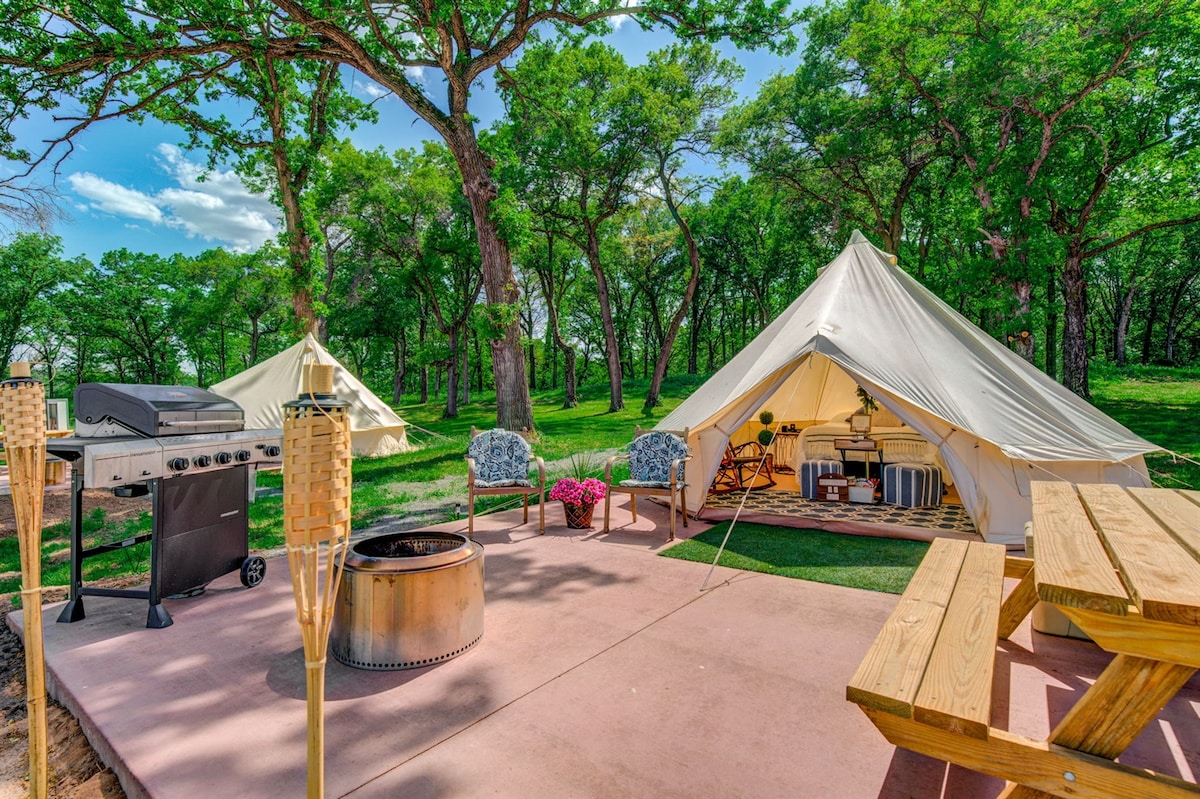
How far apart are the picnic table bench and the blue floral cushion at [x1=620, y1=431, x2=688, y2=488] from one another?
12.5 ft

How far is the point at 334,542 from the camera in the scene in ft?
A: 4.19

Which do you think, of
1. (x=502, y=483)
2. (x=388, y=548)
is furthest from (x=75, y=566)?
(x=502, y=483)

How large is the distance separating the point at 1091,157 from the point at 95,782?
52.9ft

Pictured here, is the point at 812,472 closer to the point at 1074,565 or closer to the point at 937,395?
the point at 937,395

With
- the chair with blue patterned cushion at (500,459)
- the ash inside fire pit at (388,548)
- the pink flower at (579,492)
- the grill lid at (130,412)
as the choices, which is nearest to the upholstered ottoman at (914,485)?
the pink flower at (579,492)

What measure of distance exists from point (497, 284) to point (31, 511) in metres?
8.07

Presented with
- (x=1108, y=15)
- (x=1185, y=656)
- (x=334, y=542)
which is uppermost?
(x=1108, y=15)

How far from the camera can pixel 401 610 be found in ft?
9.41

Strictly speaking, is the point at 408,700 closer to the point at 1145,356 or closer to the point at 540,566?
the point at 540,566

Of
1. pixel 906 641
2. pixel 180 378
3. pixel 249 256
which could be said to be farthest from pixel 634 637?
pixel 180 378

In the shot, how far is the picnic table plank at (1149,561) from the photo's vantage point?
4.48 feet

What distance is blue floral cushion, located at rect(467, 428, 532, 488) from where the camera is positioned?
577 cm

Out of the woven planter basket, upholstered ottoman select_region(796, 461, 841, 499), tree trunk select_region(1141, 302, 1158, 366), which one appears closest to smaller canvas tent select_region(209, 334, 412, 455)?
the woven planter basket

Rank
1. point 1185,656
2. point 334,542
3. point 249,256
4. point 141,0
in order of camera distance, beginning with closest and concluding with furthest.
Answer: point 334,542 → point 1185,656 → point 141,0 → point 249,256
